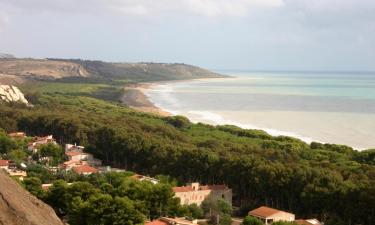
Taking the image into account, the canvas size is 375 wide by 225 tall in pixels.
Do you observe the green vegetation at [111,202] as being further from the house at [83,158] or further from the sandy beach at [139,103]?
the sandy beach at [139,103]

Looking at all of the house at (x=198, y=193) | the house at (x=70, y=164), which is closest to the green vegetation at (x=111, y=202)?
the house at (x=198, y=193)

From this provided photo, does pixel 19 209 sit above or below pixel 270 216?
above

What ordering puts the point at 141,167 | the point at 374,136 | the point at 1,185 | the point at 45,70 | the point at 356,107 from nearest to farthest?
the point at 1,185 → the point at 141,167 → the point at 374,136 → the point at 356,107 → the point at 45,70

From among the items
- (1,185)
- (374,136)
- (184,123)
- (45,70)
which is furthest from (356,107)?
(45,70)

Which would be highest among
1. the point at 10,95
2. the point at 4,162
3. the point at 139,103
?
the point at 10,95

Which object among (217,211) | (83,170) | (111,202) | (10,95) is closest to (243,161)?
(217,211)

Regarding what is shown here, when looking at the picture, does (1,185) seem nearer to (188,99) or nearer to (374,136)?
(374,136)

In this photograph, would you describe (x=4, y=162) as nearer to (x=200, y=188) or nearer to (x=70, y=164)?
(x=70, y=164)
